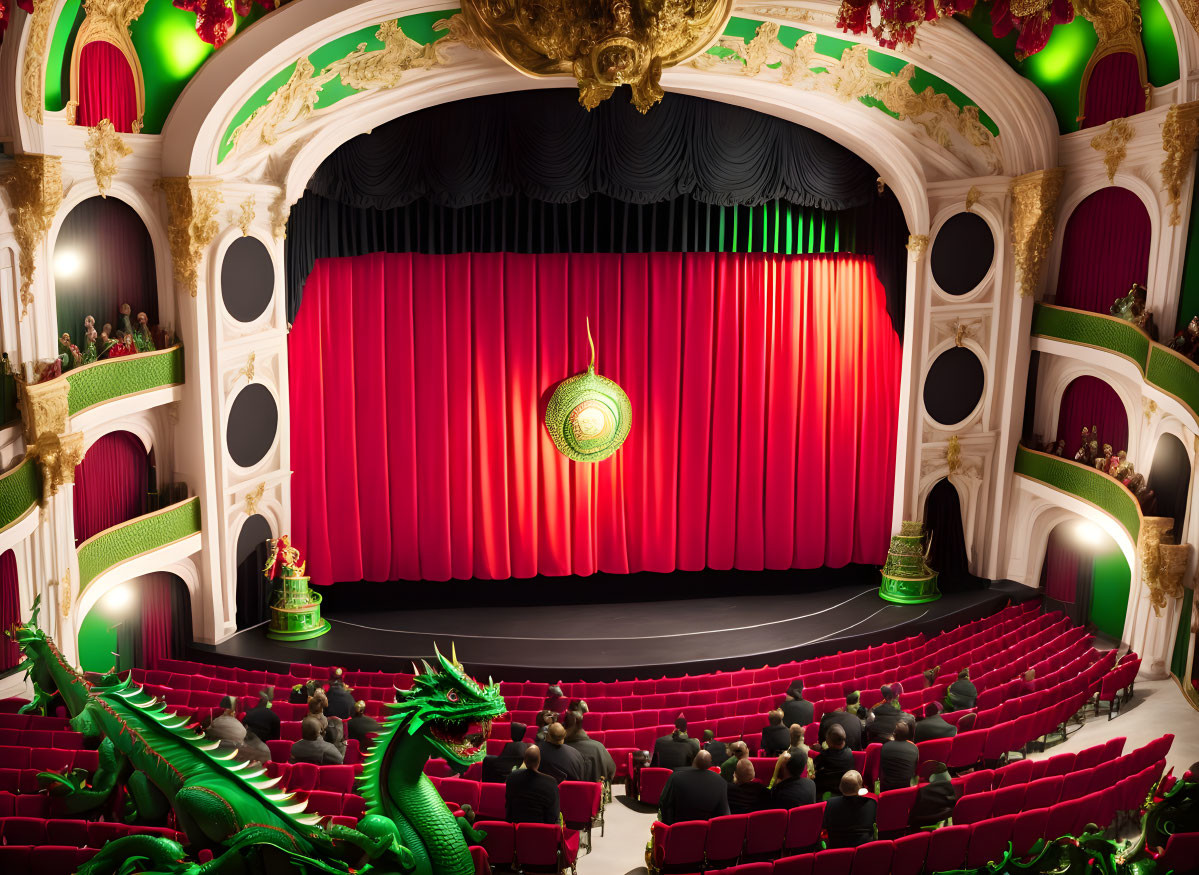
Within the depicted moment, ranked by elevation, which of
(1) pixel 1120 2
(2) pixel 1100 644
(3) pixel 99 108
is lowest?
(2) pixel 1100 644

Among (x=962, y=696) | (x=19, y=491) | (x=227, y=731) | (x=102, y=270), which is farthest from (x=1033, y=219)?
(x=19, y=491)

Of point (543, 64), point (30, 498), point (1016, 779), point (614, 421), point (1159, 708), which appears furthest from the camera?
point (614, 421)

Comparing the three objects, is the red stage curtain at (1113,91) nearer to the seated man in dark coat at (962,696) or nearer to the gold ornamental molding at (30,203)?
the seated man in dark coat at (962,696)

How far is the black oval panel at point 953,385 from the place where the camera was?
16.1 meters

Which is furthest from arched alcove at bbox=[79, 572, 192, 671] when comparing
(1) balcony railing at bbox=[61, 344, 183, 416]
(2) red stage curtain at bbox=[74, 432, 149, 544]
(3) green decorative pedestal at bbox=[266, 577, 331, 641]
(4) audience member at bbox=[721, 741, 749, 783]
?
(4) audience member at bbox=[721, 741, 749, 783]

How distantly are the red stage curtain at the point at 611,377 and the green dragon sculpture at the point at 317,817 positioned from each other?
9.08m

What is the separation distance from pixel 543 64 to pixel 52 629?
7.84 meters

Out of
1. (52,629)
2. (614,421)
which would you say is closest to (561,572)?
(614,421)

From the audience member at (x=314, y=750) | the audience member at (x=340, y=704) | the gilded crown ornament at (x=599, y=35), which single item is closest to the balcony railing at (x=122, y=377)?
the audience member at (x=340, y=704)

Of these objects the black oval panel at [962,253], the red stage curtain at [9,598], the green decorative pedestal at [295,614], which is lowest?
the green decorative pedestal at [295,614]

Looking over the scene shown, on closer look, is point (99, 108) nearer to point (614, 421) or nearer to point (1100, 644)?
point (614, 421)

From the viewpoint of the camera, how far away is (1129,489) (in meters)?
13.6

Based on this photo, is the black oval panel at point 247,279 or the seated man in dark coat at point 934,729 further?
the black oval panel at point 247,279

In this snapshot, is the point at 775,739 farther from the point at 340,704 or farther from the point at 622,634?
the point at 622,634
